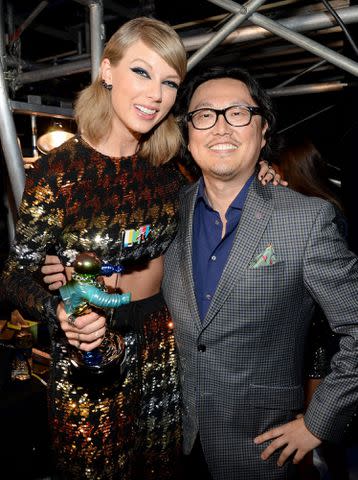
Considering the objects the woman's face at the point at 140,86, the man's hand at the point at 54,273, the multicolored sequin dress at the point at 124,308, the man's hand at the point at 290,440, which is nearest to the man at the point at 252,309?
the man's hand at the point at 290,440

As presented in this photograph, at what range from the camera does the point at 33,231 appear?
1570mm

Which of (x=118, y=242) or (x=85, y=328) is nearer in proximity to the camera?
(x=85, y=328)

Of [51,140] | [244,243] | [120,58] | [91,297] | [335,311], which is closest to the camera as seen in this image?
[91,297]

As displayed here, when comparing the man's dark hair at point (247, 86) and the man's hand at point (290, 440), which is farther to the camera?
the man's dark hair at point (247, 86)

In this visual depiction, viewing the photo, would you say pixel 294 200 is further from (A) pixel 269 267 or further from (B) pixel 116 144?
(B) pixel 116 144

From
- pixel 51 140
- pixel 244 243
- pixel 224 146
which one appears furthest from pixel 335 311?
pixel 51 140

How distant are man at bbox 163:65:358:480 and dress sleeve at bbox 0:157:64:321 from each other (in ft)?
1.73

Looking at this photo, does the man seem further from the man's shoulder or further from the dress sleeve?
the dress sleeve

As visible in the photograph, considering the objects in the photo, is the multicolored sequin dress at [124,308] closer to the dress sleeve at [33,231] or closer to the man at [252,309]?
the dress sleeve at [33,231]

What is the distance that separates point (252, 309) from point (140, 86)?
96 centimetres

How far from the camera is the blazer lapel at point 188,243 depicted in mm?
1646

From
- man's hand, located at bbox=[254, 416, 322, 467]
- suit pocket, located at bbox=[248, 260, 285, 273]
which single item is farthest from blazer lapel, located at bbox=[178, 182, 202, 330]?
man's hand, located at bbox=[254, 416, 322, 467]

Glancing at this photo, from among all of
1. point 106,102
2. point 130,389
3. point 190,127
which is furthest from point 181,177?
point 130,389

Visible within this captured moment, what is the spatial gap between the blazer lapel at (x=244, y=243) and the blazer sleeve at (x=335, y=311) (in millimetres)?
192
